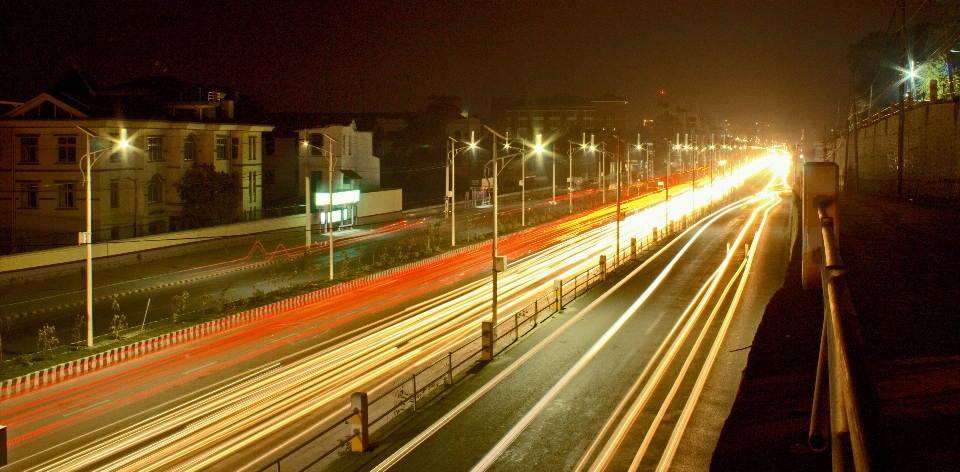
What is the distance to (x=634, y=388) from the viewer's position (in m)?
17.2

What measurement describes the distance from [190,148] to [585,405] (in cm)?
3894

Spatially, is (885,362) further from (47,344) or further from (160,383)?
(47,344)

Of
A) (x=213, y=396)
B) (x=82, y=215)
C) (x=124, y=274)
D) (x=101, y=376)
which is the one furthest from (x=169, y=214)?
(x=213, y=396)

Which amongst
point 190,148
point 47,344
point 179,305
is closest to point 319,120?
point 190,148

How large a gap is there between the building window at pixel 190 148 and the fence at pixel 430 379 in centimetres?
2682

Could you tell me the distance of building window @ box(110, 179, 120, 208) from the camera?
41250 millimetres

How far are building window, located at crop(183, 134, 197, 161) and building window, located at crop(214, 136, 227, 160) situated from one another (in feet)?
5.12

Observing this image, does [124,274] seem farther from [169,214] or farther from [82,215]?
[169,214]

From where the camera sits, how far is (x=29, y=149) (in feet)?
135

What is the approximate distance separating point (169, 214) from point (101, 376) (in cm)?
2745

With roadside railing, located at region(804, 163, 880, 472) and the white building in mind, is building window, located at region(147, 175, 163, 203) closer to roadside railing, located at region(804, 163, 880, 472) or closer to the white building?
the white building

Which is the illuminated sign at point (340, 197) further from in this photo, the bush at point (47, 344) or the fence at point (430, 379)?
the bush at point (47, 344)

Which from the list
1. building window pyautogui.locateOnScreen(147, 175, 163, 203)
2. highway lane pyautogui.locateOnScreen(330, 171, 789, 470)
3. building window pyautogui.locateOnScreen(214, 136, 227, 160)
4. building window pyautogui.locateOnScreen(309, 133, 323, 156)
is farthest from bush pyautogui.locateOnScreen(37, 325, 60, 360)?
building window pyautogui.locateOnScreen(309, 133, 323, 156)

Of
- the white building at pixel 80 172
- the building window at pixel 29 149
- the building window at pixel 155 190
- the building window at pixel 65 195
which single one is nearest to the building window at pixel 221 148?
the white building at pixel 80 172
